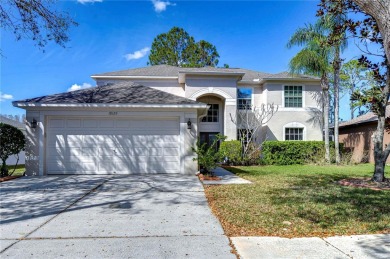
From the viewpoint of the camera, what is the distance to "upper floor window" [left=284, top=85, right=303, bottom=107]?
19516 mm

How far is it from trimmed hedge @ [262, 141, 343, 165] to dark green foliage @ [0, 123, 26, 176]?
13.0m

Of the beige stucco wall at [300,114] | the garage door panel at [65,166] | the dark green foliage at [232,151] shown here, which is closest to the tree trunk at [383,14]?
the garage door panel at [65,166]

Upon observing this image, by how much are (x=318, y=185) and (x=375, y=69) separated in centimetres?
437

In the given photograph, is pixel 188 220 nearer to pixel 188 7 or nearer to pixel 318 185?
pixel 318 185

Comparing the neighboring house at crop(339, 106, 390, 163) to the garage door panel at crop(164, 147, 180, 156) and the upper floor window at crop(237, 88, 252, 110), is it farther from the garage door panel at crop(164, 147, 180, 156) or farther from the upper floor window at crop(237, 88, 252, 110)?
the garage door panel at crop(164, 147, 180, 156)

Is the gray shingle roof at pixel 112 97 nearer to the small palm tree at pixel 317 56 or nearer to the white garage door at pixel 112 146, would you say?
the white garage door at pixel 112 146

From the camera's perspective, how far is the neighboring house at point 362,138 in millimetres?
18906

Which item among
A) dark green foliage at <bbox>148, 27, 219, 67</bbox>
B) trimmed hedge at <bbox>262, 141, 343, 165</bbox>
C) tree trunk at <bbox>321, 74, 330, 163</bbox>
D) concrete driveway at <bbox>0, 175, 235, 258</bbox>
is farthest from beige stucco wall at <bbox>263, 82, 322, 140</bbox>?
dark green foliage at <bbox>148, 27, 219, 67</bbox>

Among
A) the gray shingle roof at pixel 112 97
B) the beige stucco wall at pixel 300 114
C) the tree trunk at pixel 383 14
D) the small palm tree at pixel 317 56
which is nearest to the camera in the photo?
the tree trunk at pixel 383 14

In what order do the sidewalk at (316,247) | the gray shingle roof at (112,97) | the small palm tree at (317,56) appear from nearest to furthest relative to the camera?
the sidewalk at (316,247)
the gray shingle roof at (112,97)
the small palm tree at (317,56)

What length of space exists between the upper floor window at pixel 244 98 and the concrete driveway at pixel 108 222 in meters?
12.0

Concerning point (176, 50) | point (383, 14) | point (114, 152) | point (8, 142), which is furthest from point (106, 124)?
point (176, 50)

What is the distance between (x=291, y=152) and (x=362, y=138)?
685 centimetres

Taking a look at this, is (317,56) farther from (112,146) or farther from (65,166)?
(65,166)
